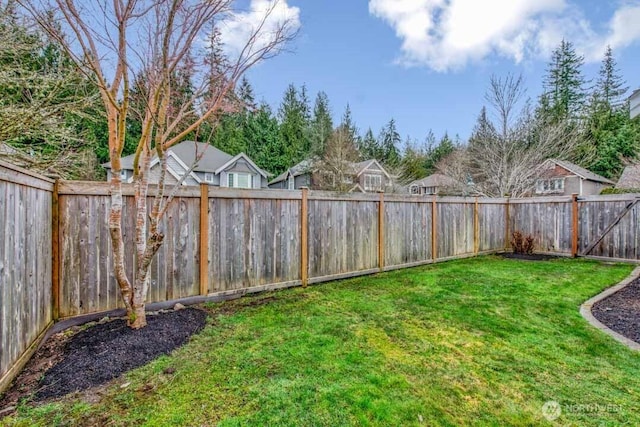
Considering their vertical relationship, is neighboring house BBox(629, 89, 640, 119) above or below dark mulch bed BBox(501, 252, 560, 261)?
above

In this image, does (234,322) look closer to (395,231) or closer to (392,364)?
(392,364)

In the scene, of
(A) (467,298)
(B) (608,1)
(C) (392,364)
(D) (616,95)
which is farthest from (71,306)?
(D) (616,95)

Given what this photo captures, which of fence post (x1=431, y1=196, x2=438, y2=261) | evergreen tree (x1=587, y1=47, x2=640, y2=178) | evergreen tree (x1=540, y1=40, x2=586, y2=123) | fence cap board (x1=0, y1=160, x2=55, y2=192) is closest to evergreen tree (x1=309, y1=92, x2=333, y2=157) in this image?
fence post (x1=431, y1=196, x2=438, y2=261)

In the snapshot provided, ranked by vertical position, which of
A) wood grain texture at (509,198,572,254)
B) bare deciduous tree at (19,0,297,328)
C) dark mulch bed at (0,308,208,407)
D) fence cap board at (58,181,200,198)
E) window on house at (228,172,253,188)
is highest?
window on house at (228,172,253,188)

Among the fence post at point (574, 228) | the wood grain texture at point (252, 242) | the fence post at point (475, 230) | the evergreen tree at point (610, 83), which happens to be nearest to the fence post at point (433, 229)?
the fence post at point (475, 230)

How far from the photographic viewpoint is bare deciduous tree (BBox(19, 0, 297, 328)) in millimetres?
2781

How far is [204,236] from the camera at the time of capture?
13.7 feet

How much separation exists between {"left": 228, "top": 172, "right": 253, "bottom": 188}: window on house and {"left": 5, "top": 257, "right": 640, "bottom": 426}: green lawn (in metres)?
17.2

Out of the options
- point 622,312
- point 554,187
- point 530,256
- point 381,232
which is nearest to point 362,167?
point 554,187

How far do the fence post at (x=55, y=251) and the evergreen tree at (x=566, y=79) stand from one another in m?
33.2

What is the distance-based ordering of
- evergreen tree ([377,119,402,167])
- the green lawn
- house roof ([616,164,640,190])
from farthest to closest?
evergreen tree ([377,119,402,167])
house roof ([616,164,640,190])
the green lawn

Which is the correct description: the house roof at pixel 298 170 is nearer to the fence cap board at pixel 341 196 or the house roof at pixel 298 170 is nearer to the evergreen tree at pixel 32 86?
the fence cap board at pixel 341 196

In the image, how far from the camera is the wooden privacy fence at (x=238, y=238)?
251 centimetres

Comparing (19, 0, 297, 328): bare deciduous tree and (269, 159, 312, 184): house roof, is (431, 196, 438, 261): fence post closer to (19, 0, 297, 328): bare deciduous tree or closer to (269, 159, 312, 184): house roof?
(19, 0, 297, 328): bare deciduous tree
